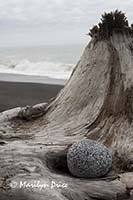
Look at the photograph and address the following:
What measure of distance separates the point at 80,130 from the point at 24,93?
29.4 ft

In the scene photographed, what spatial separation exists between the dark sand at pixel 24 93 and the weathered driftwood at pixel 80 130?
19.3ft

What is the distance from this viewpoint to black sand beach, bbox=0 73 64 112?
1178 centimetres

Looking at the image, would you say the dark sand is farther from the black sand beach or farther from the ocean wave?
the ocean wave

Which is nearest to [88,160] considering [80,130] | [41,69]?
[80,130]

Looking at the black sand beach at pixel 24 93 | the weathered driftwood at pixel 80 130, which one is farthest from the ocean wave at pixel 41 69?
the weathered driftwood at pixel 80 130

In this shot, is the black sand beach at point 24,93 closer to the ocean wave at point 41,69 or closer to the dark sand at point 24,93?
the dark sand at point 24,93

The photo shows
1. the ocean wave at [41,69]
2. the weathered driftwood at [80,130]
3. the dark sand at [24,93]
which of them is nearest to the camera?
the weathered driftwood at [80,130]

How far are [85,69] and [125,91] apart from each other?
2.36ft

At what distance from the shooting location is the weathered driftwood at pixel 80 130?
12.2ft

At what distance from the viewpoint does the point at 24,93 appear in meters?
13.5

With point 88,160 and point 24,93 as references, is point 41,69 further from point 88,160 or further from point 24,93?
point 88,160

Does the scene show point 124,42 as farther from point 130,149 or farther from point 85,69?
point 130,149

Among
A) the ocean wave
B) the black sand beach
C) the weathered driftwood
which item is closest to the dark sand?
the black sand beach

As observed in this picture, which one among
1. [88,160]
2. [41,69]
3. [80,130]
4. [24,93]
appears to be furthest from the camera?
[41,69]
